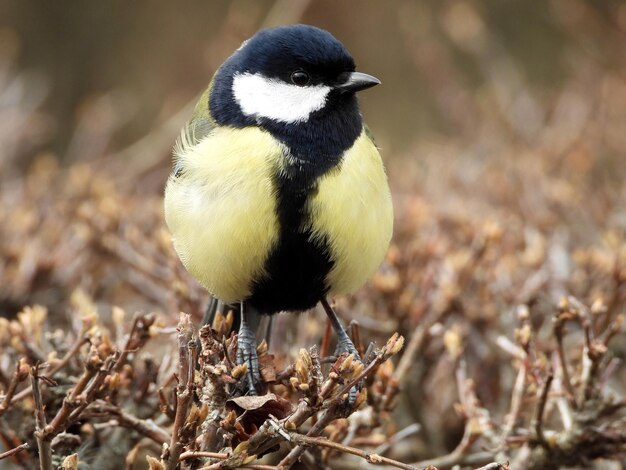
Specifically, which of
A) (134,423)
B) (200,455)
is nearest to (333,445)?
(200,455)

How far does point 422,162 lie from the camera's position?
5.26m

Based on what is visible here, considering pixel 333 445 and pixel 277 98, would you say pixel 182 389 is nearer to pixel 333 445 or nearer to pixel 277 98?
pixel 333 445

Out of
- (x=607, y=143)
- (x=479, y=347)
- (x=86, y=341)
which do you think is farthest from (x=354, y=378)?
(x=607, y=143)

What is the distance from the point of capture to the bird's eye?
248cm

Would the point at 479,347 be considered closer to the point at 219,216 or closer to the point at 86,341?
the point at 219,216

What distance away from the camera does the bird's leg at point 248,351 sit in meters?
2.16

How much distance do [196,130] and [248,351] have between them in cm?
72

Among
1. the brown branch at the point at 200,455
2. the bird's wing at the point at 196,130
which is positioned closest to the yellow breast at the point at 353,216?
the bird's wing at the point at 196,130

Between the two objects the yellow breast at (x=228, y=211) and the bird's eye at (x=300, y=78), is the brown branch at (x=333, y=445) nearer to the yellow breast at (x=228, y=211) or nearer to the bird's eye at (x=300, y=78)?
the yellow breast at (x=228, y=211)

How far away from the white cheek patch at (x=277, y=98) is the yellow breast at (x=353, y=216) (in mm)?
170

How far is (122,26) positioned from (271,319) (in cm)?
582

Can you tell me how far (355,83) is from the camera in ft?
8.12

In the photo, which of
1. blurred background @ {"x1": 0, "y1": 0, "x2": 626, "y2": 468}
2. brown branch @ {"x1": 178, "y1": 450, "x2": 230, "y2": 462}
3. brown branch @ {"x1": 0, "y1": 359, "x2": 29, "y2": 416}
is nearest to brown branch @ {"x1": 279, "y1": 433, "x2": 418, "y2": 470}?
brown branch @ {"x1": 178, "y1": 450, "x2": 230, "y2": 462}

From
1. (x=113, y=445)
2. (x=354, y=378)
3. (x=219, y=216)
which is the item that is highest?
(x=219, y=216)
